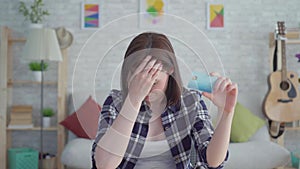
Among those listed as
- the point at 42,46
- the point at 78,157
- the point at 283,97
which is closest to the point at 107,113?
the point at 78,157

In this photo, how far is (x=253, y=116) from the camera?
11.0ft

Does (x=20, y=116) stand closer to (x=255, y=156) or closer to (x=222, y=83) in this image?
(x=255, y=156)

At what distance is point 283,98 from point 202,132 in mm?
2394

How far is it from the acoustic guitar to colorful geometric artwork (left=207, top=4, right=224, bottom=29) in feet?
1.98

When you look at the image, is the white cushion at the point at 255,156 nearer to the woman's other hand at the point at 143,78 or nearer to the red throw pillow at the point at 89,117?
the red throw pillow at the point at 89,117

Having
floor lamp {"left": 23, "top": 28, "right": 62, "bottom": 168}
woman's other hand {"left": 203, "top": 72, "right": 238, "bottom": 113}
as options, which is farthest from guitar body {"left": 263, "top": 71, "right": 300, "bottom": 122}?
woman's other hand {"left": 203, "top": 72, "right": 238, "bottom": 113}

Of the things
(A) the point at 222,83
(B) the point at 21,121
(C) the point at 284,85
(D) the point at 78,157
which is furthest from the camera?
(B) the point at 21,121

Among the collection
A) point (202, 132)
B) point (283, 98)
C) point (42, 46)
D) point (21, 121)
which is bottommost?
point (21, 121)

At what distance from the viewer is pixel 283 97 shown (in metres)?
3.27

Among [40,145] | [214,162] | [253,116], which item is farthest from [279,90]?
[214,162]

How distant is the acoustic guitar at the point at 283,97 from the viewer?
10.7 feet

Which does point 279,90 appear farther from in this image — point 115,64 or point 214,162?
point 115,64

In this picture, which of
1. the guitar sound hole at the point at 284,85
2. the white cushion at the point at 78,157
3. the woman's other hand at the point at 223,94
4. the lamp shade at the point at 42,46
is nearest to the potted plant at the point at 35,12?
the lamp shade at the point at 42,46

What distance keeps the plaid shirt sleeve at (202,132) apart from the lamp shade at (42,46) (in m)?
2.29
